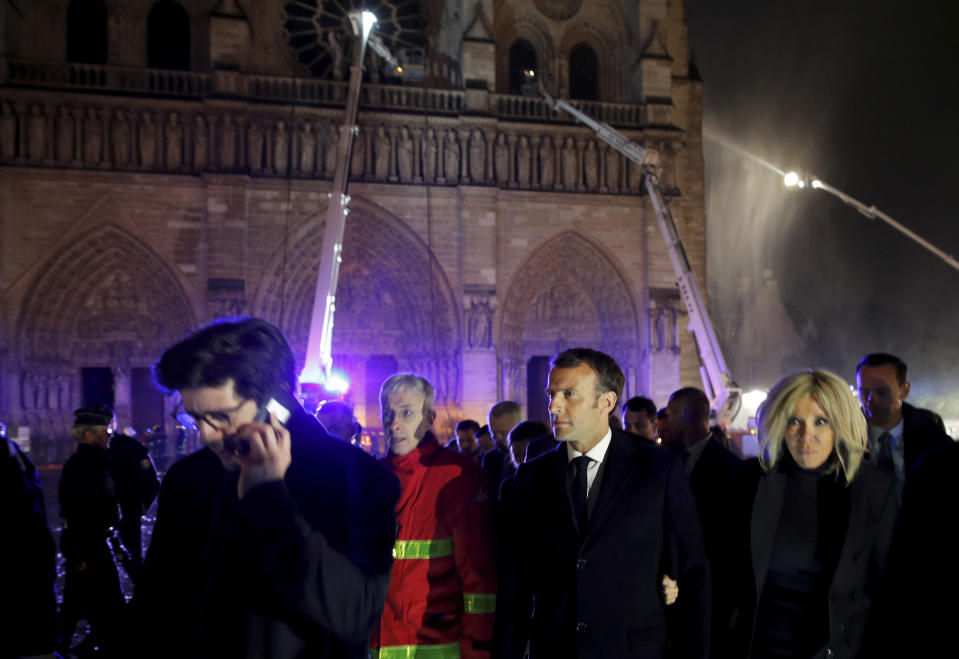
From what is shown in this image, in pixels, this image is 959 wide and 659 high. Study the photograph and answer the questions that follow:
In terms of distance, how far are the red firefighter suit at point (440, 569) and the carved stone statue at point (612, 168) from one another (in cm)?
1582

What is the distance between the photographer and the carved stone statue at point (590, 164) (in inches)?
699

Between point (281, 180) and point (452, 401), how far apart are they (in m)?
6.26

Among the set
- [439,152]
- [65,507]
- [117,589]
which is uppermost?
[439,152]

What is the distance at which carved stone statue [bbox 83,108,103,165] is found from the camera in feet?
50.1

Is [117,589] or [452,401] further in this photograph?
[452,401]

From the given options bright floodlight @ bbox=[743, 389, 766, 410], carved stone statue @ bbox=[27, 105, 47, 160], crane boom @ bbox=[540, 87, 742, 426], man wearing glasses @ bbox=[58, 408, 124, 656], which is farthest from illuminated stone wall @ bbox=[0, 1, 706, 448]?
man wearing glasses @ bbox=[58, 408, 124, 656]

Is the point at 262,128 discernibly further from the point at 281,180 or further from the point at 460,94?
the point at 460,94

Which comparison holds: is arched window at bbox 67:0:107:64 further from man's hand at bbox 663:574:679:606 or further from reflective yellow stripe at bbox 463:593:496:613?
man's hand at bbox 663:574:679:606

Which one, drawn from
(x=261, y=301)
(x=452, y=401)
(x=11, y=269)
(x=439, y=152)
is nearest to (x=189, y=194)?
(x=261, y=301)

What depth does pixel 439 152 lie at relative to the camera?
16906 mm

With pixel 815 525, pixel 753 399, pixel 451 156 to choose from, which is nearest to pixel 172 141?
pixel 451 156

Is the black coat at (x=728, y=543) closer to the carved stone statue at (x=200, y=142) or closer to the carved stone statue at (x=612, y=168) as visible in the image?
the carved stone statue at (x=200, y=142)

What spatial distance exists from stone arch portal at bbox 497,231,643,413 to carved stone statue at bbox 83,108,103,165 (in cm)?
950

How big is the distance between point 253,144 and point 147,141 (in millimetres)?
2205
